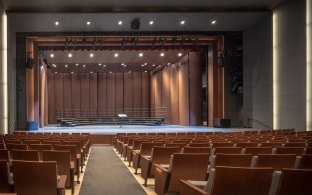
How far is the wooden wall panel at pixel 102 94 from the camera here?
37938 mm

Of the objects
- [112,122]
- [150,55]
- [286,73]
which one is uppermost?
[150,55]

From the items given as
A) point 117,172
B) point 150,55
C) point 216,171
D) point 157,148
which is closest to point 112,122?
point 150,55

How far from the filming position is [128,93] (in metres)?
38.2

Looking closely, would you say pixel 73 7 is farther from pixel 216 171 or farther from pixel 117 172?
pixel 216 171

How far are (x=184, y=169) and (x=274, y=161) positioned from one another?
121 cm

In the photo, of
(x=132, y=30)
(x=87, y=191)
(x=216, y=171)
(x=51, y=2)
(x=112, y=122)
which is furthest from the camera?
(x=112, y=122)

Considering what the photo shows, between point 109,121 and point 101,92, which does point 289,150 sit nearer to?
point 109,121

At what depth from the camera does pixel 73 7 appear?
60.0 ft

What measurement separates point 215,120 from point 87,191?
1736cm

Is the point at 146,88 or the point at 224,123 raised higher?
the point at 146,88

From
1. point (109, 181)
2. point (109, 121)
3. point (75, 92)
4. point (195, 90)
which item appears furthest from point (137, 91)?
point (109, 181)

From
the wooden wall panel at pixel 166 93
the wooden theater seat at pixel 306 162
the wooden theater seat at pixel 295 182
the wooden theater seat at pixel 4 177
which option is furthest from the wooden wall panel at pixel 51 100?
the wooden theater seat at pixel 295 182

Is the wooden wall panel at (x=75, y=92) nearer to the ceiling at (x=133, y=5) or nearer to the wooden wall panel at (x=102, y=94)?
the wooden wall panel at (x=102, y=94)

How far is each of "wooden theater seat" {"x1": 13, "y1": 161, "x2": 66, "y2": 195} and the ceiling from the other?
45.6 ft
